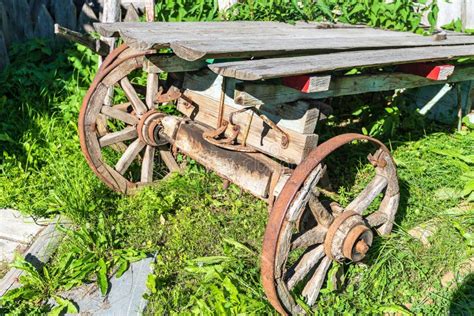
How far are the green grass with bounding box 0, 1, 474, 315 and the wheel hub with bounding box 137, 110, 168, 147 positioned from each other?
0.48 meters

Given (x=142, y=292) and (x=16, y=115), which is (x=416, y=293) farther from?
(x=16, y=115)

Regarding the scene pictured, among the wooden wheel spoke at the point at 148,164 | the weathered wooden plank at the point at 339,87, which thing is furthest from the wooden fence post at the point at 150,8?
the weathered wooden plank at the point at 339,87

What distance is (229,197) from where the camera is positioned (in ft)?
14.0

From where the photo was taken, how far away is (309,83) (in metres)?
2.56

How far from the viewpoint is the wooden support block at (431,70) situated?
131 inches

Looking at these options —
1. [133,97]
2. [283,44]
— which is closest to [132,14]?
[133,97]

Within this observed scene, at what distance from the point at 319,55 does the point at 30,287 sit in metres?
2.35

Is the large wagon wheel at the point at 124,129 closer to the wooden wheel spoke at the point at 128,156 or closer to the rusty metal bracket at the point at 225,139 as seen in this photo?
the wooden wheel spoke at the point at 128,156

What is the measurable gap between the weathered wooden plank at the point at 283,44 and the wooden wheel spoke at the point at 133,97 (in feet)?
2.83

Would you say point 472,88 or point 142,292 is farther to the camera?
point 472,88

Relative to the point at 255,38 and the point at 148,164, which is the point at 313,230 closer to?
the point at 255,38

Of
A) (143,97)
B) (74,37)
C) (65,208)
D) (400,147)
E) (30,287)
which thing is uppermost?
(74,37)

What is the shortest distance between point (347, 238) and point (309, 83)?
957 mm

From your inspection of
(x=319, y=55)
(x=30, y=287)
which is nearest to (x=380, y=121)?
(x=319, y=55)
